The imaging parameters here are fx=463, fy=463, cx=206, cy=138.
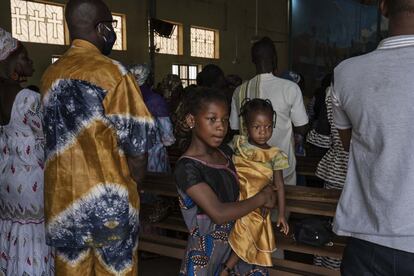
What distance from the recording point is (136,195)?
1880 mm

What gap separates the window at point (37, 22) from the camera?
7234 mm

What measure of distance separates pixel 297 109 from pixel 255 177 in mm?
1085

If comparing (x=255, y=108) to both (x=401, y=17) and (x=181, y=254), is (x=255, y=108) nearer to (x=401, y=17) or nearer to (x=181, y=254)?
(x=401, y=17)

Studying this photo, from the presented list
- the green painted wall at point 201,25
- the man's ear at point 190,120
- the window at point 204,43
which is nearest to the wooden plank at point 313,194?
the man's ear at point 190,120

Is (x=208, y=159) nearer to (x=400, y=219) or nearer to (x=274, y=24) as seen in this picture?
(x=400, y=219)

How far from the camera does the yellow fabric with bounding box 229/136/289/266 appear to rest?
201cm

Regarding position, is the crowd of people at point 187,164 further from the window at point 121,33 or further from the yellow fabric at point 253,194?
the window at point 121,33

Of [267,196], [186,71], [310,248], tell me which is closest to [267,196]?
[267,196]

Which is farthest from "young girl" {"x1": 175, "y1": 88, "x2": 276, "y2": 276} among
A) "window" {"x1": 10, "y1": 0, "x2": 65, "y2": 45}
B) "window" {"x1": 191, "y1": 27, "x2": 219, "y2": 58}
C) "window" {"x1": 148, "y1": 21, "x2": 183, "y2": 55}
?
"window" {"x1": 191, "y1": 27, "x2": 219, "y2": 58}

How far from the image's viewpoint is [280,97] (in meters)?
3.02

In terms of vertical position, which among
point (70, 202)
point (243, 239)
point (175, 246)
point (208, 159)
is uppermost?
point (208, 159)

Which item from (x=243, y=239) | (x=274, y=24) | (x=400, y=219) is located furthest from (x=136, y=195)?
(x=274, y=24)

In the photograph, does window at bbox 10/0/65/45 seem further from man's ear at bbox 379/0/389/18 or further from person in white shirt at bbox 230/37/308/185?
man's ear at bbox 379/0/389/18

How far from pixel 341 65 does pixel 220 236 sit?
90 centimetres
